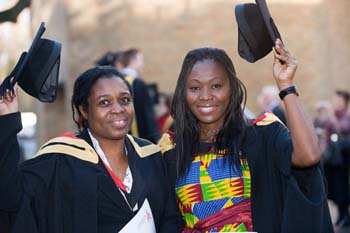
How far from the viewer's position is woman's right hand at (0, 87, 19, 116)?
409 centimetres

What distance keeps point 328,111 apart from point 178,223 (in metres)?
8.45

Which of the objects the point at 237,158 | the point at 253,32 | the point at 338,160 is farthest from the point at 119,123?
the point at 338,160

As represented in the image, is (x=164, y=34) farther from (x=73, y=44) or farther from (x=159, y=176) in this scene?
(x=159, y=176)

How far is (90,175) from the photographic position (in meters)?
4.38

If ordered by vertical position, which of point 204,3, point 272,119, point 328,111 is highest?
point 204,3

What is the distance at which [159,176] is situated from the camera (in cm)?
464

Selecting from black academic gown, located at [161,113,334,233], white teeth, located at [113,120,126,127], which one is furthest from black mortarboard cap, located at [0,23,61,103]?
black academic gown, located at [161,113,334,233]

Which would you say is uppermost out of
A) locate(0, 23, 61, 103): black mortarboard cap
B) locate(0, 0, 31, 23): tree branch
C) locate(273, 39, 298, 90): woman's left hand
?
locate(0, 0, 31, 23): tree branch

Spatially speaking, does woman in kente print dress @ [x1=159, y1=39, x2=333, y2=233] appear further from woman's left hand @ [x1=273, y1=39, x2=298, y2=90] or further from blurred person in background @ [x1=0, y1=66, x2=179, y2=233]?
blurred person in background @ [x1=0, y1=66, x2=179, y2=233]

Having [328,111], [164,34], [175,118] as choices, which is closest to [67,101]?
[164,34]

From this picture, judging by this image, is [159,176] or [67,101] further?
[67,101]

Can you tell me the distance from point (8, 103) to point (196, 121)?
44.8 inches

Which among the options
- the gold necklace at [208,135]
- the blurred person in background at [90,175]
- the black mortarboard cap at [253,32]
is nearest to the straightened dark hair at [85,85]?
the blurred person in background at [90,175]

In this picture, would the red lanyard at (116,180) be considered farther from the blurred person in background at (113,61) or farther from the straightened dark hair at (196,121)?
the blurred person in background at (113,61)
